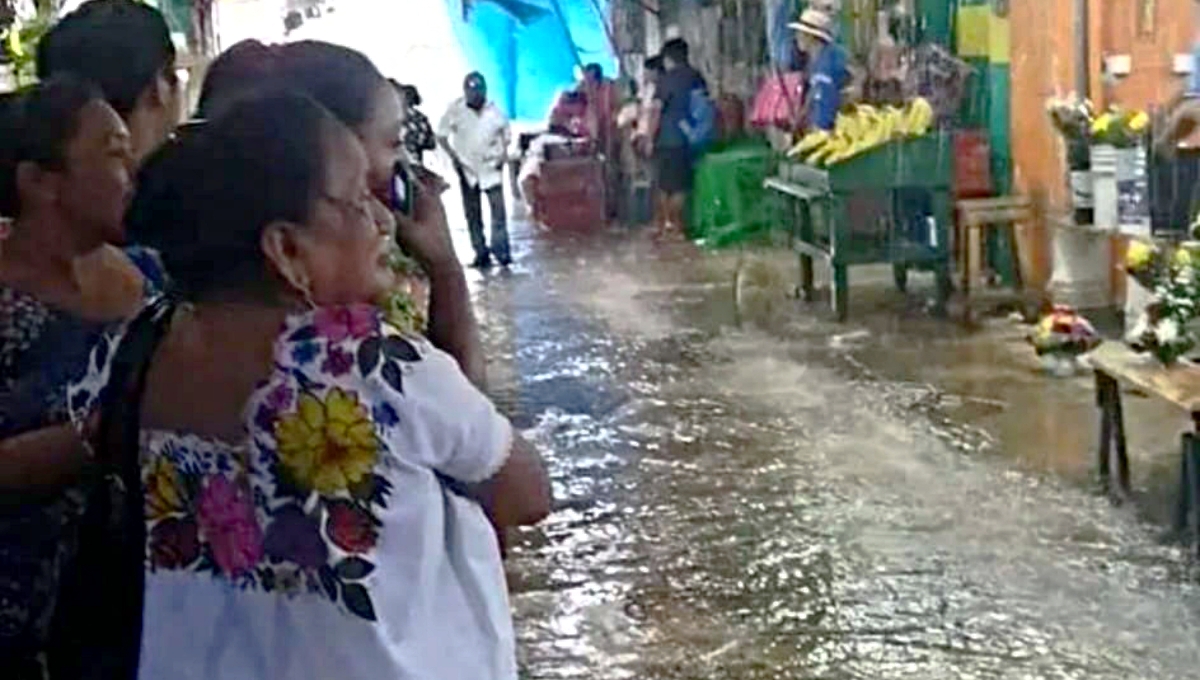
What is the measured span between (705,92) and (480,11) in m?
5.20

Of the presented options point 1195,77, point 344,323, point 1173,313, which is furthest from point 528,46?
point 344,323

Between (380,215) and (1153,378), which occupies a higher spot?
(380,215)

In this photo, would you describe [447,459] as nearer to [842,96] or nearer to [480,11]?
[842,96]

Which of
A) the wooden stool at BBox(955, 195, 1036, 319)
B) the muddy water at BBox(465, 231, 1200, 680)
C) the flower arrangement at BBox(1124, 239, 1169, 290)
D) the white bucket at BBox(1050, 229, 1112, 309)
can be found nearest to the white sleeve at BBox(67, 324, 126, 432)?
the muddy water at BBox(465, 231, 1200, 680)

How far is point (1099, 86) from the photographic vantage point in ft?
32.8

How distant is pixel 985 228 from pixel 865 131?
95 centimetres

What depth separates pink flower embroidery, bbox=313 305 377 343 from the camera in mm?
1969

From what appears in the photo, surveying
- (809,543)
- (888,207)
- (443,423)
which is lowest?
(809,543)

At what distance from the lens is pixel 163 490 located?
2072 mm

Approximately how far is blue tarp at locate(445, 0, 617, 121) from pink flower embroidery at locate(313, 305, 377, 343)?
17.6 m

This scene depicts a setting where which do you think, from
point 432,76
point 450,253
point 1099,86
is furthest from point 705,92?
point 450,253

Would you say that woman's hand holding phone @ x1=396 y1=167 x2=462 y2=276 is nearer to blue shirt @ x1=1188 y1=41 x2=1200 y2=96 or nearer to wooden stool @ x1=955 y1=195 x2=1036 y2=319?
blue shirt @ x1=1188 y1=41 x2=1200 y2=96

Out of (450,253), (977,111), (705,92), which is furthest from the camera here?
(705,92)

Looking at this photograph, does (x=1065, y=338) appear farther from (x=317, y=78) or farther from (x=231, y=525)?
(x=231, y=525)
